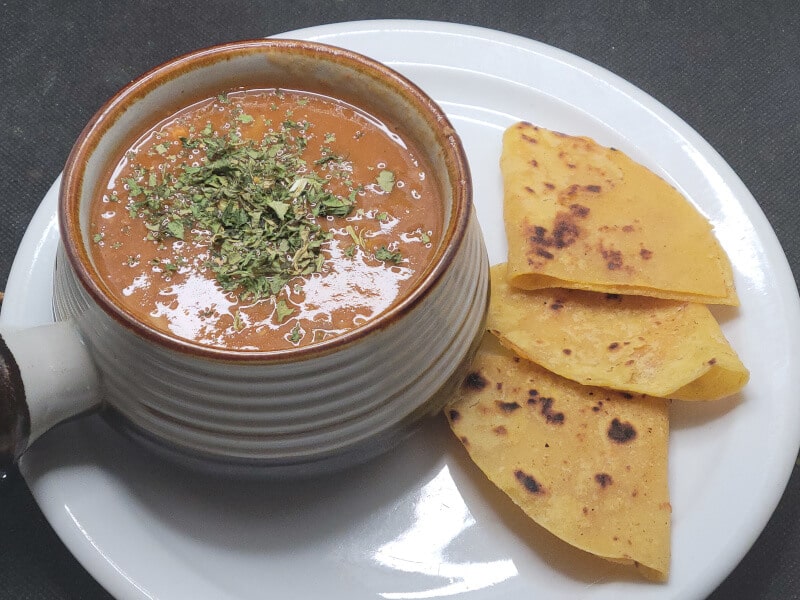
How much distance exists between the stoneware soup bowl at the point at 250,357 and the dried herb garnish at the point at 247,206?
0.39 feet

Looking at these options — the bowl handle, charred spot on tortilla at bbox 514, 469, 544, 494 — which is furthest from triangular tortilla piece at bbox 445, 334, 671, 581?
the bowl handle

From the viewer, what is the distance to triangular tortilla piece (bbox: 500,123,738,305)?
196 centimetres

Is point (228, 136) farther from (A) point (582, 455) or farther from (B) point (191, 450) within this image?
(A) point (582, 455)

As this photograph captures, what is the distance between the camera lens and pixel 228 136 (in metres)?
1.93

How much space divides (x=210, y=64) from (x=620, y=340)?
98 cm

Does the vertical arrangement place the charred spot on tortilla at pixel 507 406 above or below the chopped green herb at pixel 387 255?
below

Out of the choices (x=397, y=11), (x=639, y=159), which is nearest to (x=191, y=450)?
(x=639, y=159)

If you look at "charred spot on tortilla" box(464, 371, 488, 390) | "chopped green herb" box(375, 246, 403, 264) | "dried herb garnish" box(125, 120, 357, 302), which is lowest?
"charred spot on tortilla" box(464, 371, 488, 390)

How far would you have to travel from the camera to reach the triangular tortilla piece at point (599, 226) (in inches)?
77.0

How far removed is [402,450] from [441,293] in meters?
0.40

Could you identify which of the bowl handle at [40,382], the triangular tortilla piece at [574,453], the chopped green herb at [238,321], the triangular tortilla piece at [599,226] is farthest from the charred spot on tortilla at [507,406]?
the bowl handle at [40,382]

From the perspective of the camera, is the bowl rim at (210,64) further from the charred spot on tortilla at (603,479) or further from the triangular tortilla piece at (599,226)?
the charred spot on tortilla at (603,479)

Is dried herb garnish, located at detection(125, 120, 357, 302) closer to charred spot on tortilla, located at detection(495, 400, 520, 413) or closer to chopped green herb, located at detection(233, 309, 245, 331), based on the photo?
chopped green herb, located at detection(233, 309, 245, 331)

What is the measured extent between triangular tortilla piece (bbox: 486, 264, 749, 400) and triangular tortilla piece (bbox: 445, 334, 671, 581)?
48mm
